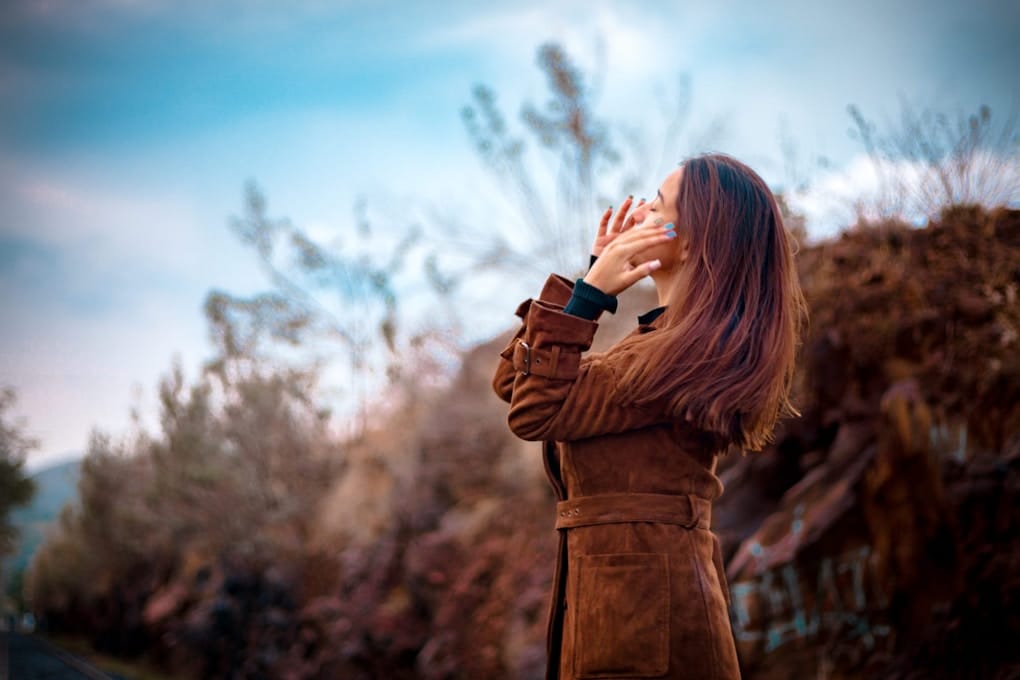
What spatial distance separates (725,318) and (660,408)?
27cm

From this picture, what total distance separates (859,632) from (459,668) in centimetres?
443

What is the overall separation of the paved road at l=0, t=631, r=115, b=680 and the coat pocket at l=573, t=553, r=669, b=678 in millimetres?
19244

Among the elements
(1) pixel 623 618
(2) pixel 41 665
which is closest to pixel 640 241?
(1) pixel 623 618

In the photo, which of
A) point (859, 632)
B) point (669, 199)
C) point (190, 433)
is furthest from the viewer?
point (190, 433)

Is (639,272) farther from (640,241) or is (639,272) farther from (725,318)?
(725,318)

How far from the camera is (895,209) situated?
678 cm

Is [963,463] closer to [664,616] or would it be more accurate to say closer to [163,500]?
[664,616]

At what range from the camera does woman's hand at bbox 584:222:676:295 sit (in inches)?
87.5

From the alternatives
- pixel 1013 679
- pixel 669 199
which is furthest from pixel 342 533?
pixel 669 199

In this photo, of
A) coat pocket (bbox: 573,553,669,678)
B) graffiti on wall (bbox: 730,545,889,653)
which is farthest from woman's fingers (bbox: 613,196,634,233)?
graffiti on wall (bbox: 730,545,889,653)

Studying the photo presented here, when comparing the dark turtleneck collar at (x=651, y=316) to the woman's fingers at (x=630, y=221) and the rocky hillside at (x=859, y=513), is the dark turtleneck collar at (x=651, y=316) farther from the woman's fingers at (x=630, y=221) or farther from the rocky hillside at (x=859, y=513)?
the rocky hillside at (x=859, y=513)

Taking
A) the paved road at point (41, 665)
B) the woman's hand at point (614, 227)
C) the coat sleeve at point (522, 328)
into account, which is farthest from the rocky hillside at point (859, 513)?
the paved road at point (41, 665)

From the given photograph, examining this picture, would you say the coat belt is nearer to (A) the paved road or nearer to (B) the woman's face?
(B) the woman's face

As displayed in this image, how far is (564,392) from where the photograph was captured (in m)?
2.15
